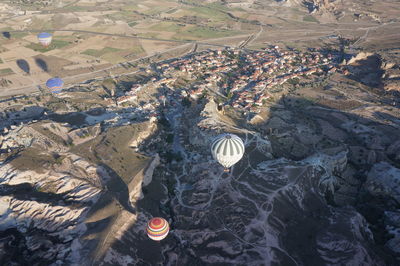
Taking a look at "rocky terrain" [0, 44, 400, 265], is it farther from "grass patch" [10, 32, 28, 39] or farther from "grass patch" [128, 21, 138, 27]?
"grass patch" [128, 21, 138, 27]

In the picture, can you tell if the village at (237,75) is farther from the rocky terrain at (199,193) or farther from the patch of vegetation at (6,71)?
the patch of vegetation at (6,71)

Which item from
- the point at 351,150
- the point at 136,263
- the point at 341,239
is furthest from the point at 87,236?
the point at 351,150

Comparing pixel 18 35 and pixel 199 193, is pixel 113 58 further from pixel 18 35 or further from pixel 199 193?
pixel 199 193

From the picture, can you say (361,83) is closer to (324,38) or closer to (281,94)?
(281,94)

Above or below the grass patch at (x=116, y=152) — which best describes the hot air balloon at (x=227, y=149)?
above

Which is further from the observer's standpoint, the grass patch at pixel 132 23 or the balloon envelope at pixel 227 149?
the grass patch at pixel 132 23

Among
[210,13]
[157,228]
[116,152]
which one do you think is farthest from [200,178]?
[210,13]

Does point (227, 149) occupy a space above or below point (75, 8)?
above

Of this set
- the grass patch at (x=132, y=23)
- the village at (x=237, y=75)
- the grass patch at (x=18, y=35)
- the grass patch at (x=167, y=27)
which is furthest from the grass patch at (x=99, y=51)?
the grass patch at (x=132, y=23)
